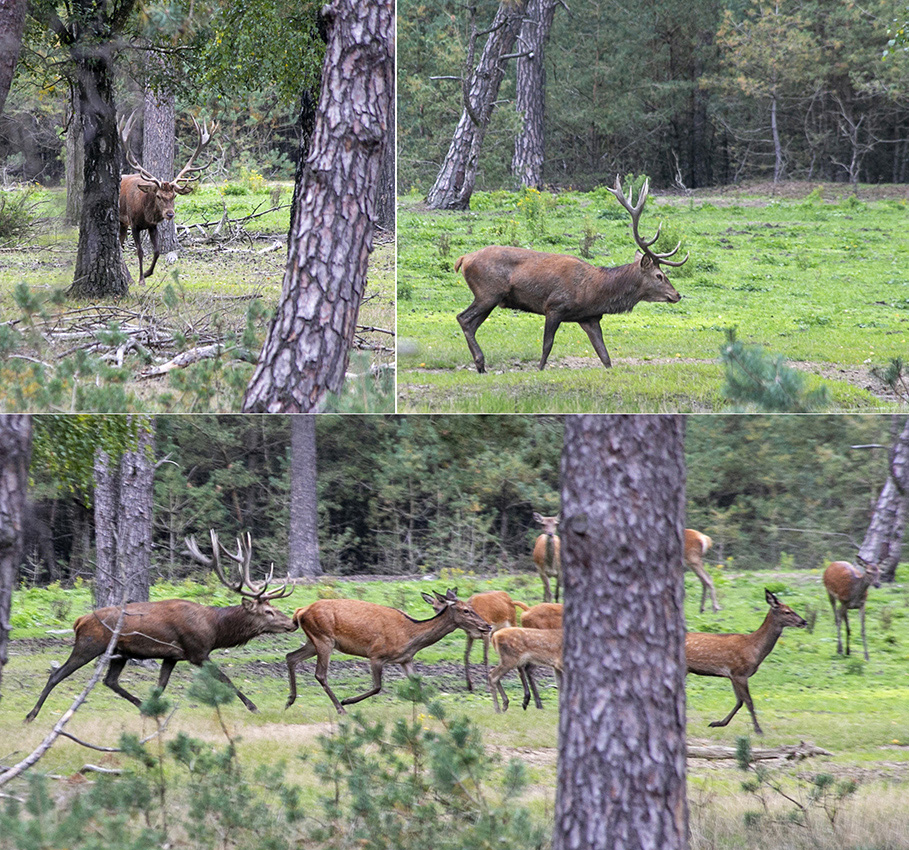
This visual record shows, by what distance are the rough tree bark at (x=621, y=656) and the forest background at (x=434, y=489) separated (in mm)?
1628

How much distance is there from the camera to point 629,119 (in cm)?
668

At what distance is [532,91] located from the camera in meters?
6.61

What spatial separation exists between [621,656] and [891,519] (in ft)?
28.6

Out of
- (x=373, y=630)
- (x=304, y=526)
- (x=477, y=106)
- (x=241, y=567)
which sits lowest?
(x=373, y=630)

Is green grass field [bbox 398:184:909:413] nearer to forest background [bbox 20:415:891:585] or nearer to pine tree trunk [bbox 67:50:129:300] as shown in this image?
forest background [bbox 20:415:891:585]

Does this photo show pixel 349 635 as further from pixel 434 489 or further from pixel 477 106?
pixel 477 106

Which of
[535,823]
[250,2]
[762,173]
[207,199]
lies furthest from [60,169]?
[535,823]

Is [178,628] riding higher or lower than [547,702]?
higher

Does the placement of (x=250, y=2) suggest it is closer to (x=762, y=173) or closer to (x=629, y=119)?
(x=629, y=119)

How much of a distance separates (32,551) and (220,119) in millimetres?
4616

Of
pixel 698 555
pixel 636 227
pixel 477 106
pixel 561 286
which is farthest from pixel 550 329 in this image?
pixel 698 555

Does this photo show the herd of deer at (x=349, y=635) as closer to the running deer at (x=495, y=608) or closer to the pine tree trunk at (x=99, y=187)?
the running deer at (x=495, y=608)

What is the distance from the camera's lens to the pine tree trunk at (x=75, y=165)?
24.9 feet

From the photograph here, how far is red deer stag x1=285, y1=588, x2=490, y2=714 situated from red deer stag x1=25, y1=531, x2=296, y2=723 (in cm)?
27
